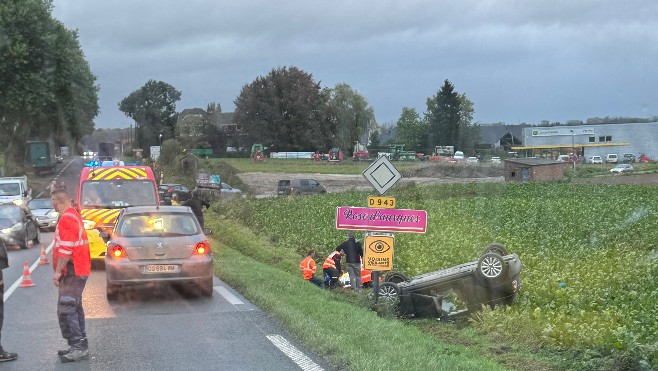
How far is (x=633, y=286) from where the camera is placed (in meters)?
13.5

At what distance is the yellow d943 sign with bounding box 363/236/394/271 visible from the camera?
1338 centimetres

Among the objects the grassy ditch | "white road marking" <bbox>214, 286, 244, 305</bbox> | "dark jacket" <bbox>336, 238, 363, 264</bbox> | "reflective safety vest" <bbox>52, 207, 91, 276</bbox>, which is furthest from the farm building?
"reflective safety vest" <bbox>52, 207, 91, 276</bbox>

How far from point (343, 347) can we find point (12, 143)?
2622 inches

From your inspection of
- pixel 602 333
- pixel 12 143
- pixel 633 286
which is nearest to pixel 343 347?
pixel 602 333

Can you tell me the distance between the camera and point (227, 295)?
13562 mm

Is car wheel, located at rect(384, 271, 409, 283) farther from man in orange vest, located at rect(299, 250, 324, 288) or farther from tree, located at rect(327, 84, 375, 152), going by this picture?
tree, located at rect(327, 84, 375, 152)

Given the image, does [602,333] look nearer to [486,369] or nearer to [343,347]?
[486,369]

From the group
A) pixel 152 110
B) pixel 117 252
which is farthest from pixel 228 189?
pixel 152 110

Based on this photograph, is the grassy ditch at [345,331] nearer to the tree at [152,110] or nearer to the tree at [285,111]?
the tree at [285,111]

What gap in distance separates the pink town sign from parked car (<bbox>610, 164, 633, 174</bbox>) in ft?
169

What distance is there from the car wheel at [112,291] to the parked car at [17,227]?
10990mm

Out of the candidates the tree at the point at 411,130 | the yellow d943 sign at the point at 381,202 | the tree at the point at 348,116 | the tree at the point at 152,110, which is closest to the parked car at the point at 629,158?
the tree at the point at 411,130

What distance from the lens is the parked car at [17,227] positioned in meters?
23.0

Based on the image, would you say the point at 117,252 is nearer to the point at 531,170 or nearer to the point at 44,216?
the point at 44,216
